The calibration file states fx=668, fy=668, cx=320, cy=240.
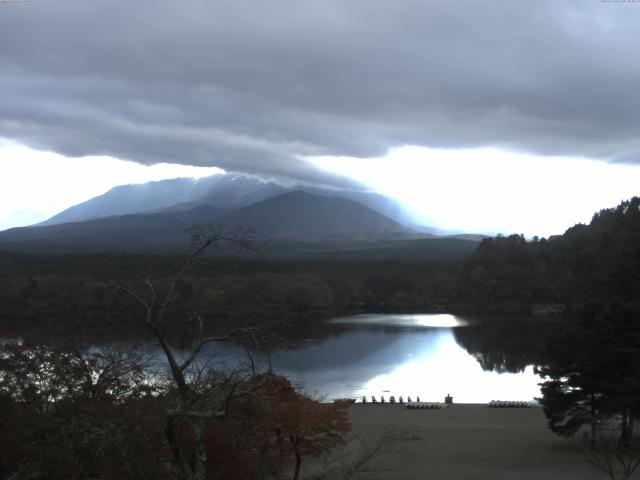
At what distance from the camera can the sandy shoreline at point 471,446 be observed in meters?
14.5

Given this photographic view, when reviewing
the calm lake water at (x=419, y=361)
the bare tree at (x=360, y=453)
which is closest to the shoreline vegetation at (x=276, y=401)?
the bare tree at (x=360, y=453)

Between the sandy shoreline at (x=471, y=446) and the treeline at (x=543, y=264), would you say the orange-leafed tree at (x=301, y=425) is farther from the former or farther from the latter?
the treeline at (x=543, y=264)

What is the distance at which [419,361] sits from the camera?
128 ft

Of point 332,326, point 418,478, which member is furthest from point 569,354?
point 332,326

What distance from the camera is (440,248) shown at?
147875 millimetres

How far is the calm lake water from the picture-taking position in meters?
30.1

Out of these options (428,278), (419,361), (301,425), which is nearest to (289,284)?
(428,278)

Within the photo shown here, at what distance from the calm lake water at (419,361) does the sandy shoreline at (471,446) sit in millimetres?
3191

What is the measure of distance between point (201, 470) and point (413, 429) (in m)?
16.4

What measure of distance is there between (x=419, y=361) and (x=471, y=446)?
21.2 metres

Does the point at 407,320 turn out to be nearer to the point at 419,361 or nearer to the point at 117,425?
the point at 419,361

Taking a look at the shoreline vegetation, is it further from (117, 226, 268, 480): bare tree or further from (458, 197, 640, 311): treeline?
(458, 197, 640, 311): treeline

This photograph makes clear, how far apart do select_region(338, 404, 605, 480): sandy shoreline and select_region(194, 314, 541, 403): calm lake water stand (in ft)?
10.5

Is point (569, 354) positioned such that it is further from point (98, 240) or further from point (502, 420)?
point (98, 240)
